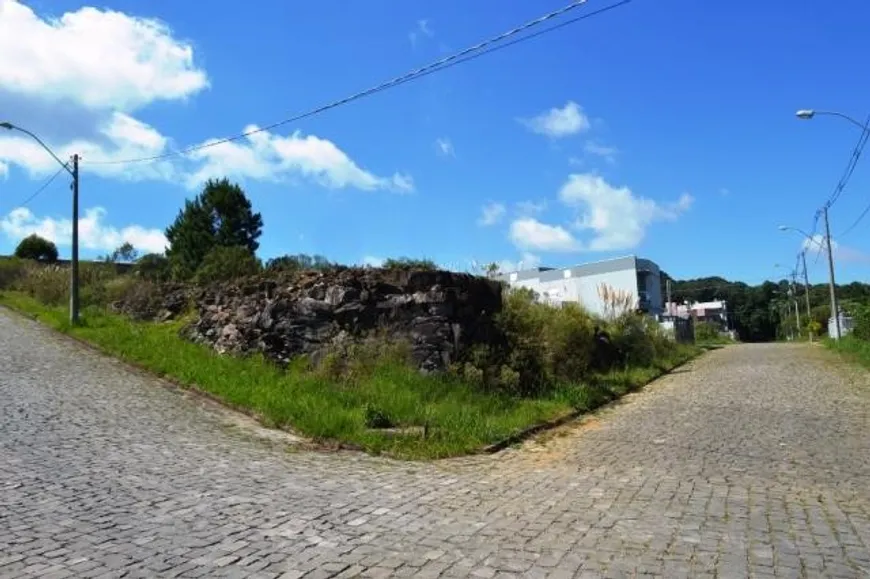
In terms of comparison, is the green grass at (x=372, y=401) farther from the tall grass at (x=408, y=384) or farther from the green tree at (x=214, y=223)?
the green tree at (x=214, y=223)

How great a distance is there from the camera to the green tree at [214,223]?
5059cm

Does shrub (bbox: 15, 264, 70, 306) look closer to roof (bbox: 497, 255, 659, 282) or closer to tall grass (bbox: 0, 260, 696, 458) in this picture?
tall grass (bbox: 0, 260, 696, 458)

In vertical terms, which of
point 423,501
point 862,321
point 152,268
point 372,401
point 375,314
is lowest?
point 423,501

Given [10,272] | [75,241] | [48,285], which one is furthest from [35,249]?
[75,241]

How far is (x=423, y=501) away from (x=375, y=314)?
8055mm

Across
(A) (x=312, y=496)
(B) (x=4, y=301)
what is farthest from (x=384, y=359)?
(B) (x=4, y=301)

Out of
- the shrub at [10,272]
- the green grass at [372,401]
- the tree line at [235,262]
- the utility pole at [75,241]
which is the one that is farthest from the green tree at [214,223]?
the green grass at [372,401]

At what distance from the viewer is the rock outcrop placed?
1523 cm

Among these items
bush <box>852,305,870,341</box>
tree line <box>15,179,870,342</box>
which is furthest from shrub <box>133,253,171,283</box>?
bush <box>852,305,870,341</box>

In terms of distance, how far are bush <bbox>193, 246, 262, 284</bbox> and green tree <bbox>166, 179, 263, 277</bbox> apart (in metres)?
25.1

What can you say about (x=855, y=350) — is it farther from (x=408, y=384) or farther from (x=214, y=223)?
(x=214, y=223)

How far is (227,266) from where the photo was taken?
944 inches

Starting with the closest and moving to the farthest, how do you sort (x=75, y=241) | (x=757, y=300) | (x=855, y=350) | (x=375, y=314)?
(x=375, y=314), (x=75, y=241), (x=855, y=350), (x=757, y=300)

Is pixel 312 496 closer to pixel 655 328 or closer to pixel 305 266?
pixel 305 266
